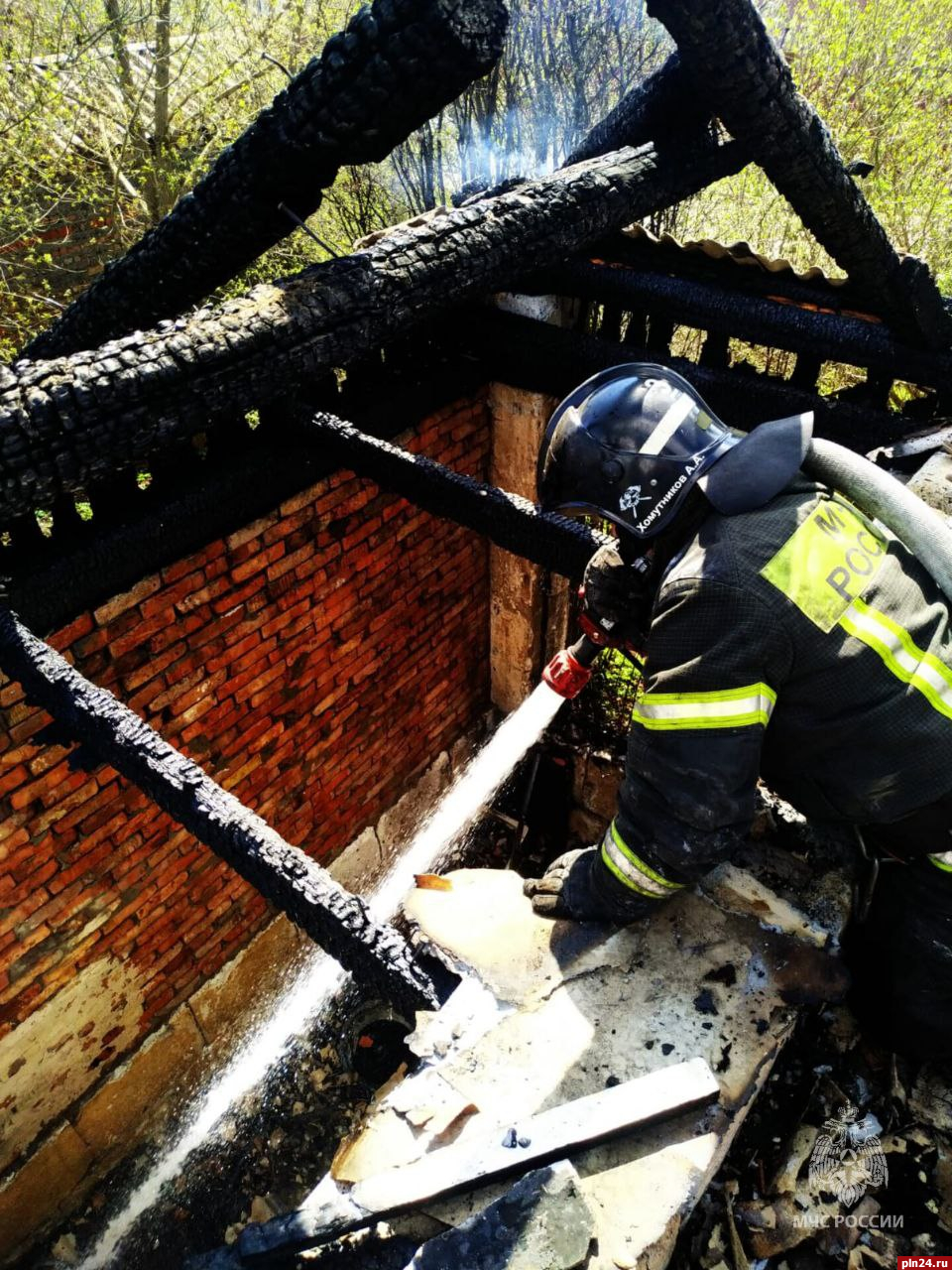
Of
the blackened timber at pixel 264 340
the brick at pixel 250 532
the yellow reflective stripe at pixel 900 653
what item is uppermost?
the blackened timber at pixel 264 340

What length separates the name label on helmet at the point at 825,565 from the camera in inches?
82.4

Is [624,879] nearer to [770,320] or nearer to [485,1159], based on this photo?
[485,1159]

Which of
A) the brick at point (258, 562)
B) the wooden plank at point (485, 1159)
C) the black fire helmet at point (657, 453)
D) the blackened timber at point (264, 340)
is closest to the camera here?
the wooden plank at point (485, 1159)

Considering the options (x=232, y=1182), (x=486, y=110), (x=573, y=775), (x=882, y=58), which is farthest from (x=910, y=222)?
(x=232, y=1182)

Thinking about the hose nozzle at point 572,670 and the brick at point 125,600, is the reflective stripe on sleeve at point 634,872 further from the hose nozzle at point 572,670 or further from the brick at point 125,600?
the brick at point 125,600

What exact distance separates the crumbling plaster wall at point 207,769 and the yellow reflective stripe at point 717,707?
2.39m

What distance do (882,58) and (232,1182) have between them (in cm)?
1332

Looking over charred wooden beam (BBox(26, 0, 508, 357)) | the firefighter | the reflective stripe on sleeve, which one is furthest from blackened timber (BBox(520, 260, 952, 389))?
the reflective stripe on sleeve

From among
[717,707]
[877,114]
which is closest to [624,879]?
[717,707]

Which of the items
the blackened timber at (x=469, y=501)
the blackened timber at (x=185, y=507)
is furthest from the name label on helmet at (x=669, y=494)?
the blackened timber at (x=185, y=507)

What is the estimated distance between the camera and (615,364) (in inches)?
155

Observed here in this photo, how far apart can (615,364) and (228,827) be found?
2.98 metres

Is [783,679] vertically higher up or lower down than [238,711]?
higher up

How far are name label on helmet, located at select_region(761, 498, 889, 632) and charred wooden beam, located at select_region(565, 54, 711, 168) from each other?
8.67 ft
